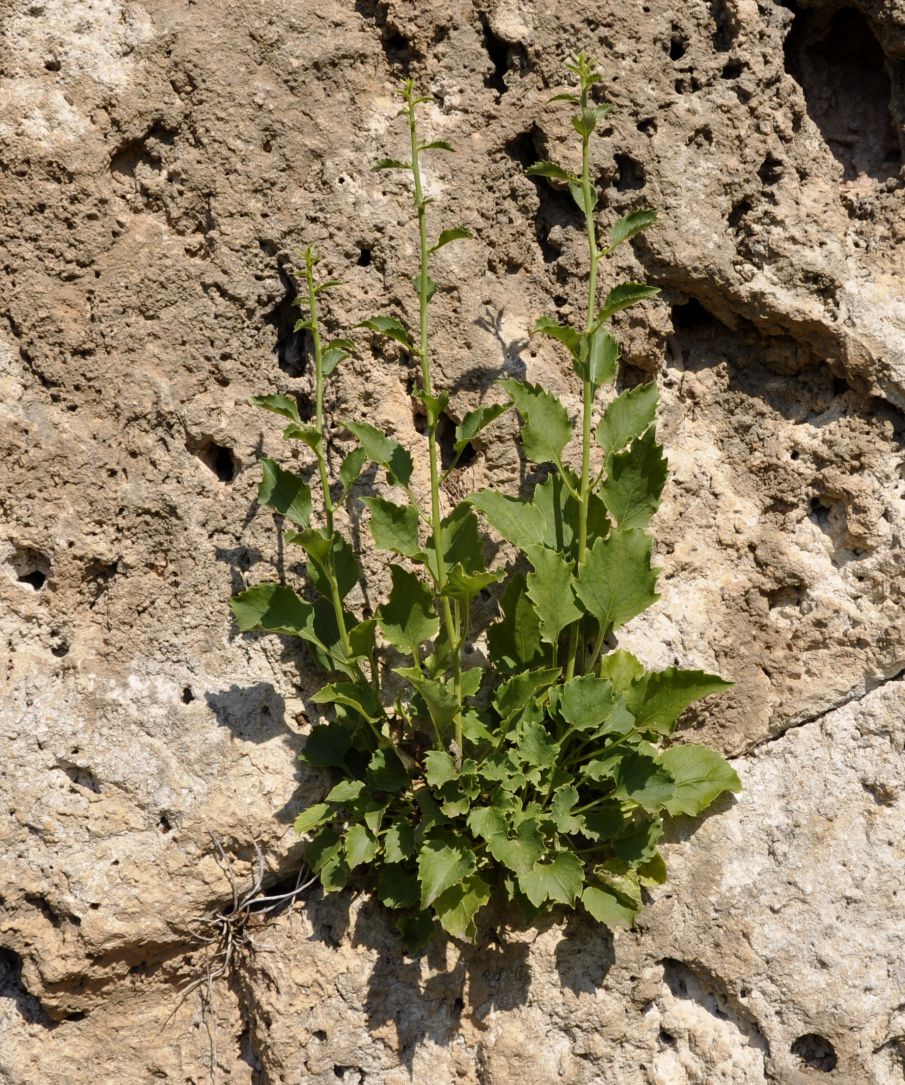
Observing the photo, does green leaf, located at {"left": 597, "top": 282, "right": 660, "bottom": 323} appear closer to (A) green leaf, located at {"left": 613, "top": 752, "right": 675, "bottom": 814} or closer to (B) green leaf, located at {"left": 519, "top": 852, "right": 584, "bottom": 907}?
(A) green leaf, located at {"left": 613, "top": 752, "right": 675, "bottom": 814}

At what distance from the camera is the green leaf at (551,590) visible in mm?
2510

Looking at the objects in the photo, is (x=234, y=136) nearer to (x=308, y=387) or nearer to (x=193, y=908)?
(x=308, y=387)

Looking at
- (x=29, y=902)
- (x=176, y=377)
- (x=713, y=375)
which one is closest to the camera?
(x=29, y=902)

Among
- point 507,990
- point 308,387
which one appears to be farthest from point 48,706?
point 507,990

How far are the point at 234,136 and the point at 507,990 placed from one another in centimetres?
232

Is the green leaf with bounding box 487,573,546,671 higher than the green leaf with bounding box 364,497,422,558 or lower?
lower

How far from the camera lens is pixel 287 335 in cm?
288

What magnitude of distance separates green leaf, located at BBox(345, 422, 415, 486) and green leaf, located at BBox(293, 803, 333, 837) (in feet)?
2.70

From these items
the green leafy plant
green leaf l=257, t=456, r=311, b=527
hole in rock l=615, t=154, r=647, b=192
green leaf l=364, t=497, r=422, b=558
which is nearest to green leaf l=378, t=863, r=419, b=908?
the green leafy plant

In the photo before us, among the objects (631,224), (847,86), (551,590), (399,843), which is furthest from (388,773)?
(847,86)

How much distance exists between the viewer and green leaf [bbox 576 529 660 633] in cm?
254

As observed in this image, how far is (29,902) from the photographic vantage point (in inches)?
104

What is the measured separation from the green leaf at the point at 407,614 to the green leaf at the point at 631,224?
37.5 inches

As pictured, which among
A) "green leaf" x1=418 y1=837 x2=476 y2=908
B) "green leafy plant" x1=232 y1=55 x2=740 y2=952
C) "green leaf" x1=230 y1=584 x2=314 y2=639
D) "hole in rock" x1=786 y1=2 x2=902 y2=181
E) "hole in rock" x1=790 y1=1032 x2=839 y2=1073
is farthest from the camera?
"hole in rock" x1=786 y1=2 x2=902 y2=181
